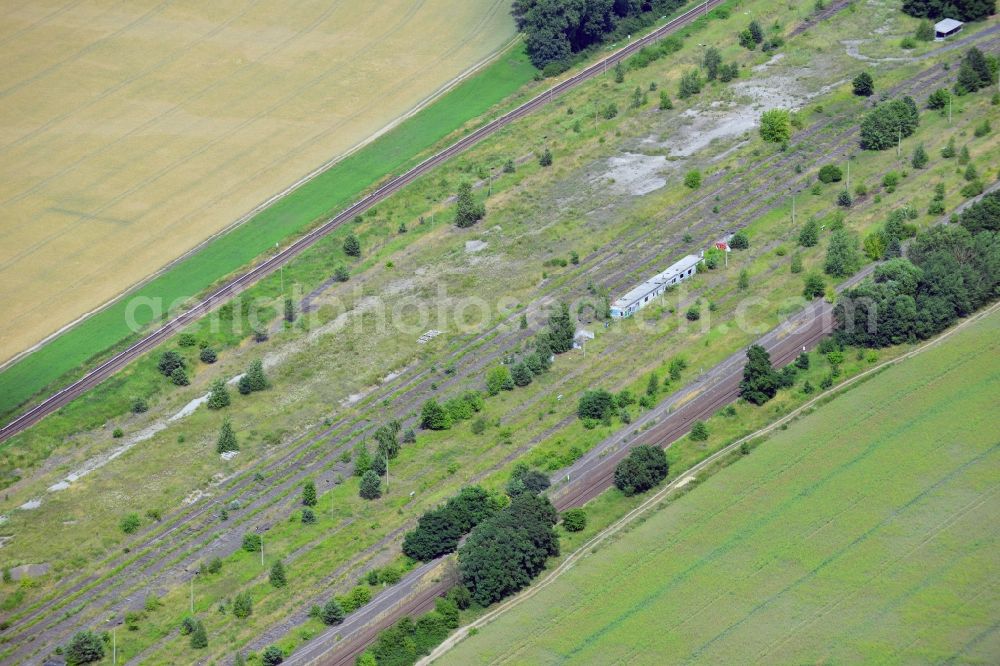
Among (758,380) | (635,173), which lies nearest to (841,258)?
(758,380)

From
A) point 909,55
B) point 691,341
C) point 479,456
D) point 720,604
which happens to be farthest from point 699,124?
point 720,604

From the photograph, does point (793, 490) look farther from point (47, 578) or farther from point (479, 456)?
point (47, 578)

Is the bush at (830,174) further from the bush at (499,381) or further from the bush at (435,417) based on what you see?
the bush at (435,417)

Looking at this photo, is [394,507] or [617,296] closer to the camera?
[394,507]


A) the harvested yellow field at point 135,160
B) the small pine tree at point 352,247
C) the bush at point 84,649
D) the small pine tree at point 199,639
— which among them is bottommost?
the small pine tree at point 199,639

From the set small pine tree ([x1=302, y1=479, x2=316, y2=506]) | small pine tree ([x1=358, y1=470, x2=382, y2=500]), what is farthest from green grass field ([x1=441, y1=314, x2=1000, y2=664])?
small pine tree ([x1=302, y1=479, x2=316, y2=506])

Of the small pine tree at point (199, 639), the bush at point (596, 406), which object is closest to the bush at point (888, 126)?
the bush at point (596, 406)
